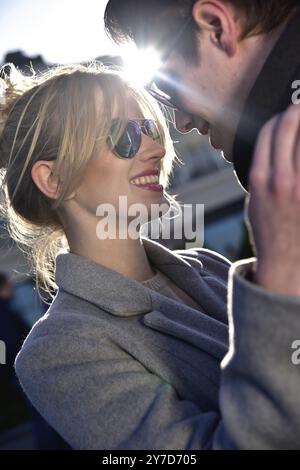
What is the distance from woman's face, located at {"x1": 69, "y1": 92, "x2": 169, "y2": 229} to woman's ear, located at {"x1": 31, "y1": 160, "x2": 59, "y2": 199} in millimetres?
122

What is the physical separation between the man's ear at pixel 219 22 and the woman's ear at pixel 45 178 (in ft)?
3.85

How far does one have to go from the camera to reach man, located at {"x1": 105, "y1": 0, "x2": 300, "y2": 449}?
121 cm

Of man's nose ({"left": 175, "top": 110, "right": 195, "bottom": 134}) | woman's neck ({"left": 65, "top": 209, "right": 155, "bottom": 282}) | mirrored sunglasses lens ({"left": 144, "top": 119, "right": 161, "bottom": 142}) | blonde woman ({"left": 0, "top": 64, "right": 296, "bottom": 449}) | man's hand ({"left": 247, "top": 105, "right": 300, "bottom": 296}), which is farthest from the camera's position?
mirrored sunglasses lens ({"left": 144, "top": 119, "right": 161, "bottom": 142})

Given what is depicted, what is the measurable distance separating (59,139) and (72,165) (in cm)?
14

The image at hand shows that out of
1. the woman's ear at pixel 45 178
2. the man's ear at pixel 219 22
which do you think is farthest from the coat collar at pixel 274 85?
the woman's ear at pixel 45 178

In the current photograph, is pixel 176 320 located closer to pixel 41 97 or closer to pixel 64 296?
pixel 64 296

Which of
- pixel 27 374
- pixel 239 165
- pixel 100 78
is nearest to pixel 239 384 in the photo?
pixel 239 165

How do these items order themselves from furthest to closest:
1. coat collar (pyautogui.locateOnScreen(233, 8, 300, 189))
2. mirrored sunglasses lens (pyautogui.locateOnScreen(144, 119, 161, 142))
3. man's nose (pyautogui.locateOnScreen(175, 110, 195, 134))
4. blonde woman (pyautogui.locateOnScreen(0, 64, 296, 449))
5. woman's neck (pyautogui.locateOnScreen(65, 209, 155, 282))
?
1. mirrored sunglasses lens (pyautogui.locateOnScreen(144, 119, 161, 142))
2. woman's neck (pyautogui.locateOnScreen(65, 209, 155, 282))
3. man's nose (pyautogui.locateOnScreen(175, 110, 195, 134))
4. blonde woman (pyautogui.locateOnScreen(0, 64, 296, 449))
5. coat collar (pyautogui.locateOnScreen(233, 8, 300, 189))

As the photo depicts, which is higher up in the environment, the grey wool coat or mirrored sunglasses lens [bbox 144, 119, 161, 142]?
mirrored sunglasses lens [bbox 144, 119, 161, 142]

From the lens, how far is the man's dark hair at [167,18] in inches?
58.5

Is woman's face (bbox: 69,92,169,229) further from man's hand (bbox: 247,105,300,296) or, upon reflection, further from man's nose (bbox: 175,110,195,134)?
man's hand (bbox: 247,105,300,296)
